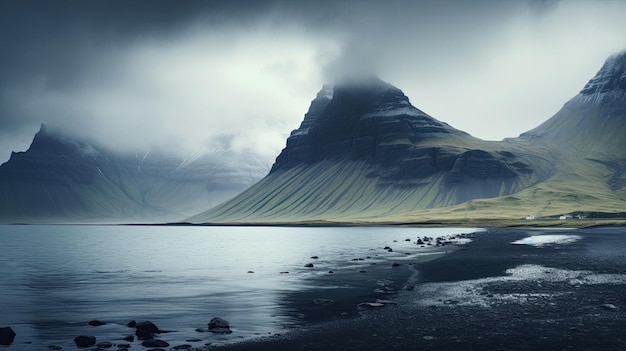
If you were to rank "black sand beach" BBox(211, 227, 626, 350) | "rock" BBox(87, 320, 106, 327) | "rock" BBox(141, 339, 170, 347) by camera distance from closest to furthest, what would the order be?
"black sand beach" BBox(211, 227, 626, 350)
"rock" BBox(141, 339, 170, 347)
"rock" BBox(87, 320, 106, 327)

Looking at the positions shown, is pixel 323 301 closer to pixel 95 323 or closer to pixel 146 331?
pixel 146 331

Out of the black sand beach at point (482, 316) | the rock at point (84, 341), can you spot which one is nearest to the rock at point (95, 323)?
the rock at point (84, 341)

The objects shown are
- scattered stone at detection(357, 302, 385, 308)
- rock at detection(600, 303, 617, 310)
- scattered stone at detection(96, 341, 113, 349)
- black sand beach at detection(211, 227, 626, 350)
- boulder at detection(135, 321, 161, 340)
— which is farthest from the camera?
scattered stone at detection(357, 302, 385, 308)

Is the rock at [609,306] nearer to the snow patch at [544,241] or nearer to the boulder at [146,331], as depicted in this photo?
the boulder at [146,331]

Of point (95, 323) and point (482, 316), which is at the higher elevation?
point (95, 323)

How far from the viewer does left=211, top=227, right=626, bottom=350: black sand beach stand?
28.8 meters

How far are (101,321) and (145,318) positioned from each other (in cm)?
314

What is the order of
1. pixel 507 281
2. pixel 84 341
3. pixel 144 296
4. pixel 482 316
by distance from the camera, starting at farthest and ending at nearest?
pixel 507 281
pixel 144 296
pixel 482 316
pixel 84 341

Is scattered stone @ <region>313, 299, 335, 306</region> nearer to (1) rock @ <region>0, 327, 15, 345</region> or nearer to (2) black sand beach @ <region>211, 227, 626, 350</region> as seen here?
(2) black sand beach @ <region>211, 227, 626, 350</region>

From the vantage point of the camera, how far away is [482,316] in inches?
1410

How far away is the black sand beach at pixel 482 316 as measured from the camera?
28.8 meters

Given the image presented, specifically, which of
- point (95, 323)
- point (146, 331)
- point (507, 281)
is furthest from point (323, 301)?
point (507, 281)

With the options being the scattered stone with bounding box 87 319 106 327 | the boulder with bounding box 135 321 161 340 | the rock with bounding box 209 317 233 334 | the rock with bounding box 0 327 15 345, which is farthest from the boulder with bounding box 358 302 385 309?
the rock with bounding box 0 327 15 345

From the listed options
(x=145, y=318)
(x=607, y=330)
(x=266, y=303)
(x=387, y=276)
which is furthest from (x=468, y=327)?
(x=387, y=276)
